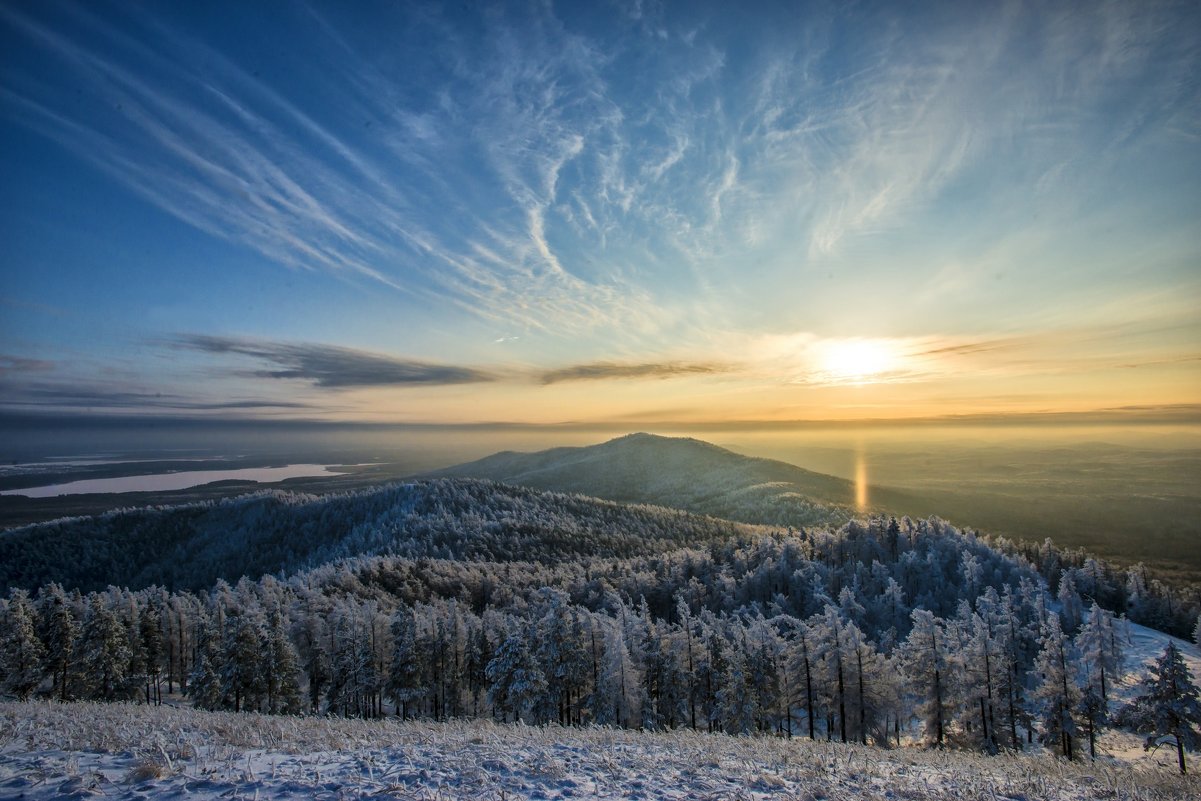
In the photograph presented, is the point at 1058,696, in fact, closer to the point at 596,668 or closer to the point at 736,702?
the point at 736,702

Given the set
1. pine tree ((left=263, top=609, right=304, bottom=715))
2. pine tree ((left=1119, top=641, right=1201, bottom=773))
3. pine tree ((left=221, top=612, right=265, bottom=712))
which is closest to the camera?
pine tree ((left=1119, top=641, right=1201, bottom=773))

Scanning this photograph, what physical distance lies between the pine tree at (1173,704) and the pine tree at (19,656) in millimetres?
83879

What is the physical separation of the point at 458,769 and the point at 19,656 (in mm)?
60222

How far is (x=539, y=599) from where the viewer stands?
81188mm

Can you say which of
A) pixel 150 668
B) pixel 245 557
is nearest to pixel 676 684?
pixel 150 668

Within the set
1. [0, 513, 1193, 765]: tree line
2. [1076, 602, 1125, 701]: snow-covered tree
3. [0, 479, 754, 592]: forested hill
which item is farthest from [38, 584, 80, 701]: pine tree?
[0, 479, 754, 592]: forested hill

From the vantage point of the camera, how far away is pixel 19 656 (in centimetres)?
4466

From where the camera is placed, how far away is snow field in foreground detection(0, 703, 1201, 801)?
9102 millimetres

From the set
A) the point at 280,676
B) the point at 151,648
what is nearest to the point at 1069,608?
the point at 280,676

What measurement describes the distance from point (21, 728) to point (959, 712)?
51694mm

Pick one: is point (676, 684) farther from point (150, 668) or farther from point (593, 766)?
point (150, 668)

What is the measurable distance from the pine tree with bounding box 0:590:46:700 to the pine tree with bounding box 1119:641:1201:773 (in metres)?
83.9

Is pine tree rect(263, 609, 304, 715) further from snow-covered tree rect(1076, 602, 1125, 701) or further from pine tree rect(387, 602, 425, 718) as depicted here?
snow-covered tree rect(1076, 602, 1125, 701)

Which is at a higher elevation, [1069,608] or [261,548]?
[1069,608]
